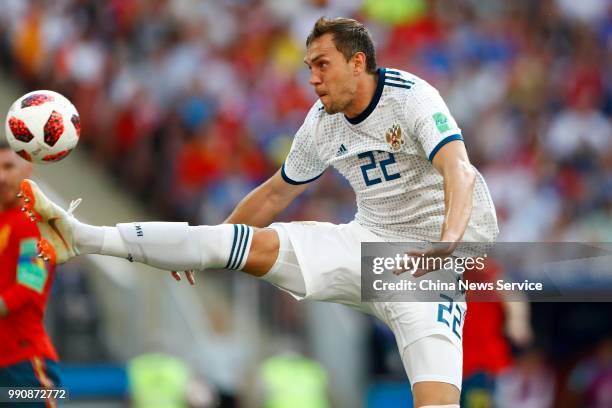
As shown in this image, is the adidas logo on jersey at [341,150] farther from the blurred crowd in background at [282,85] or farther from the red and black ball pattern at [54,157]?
the blurred crowd in background at [282,85]

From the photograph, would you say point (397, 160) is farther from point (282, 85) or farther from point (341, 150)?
point (282, 85)

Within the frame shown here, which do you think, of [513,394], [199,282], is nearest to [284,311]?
[199,282]

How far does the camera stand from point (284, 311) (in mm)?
13648

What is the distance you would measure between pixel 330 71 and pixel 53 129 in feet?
5.26

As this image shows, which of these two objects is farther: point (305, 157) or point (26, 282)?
point (305, 157)

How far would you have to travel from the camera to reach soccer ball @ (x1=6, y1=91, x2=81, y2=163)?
7254mm

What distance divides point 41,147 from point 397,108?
6.64ft

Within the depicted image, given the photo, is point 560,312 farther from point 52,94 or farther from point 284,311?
point 52,94

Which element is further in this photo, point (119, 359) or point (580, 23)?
point (580, 23)

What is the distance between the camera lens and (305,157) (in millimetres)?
7977

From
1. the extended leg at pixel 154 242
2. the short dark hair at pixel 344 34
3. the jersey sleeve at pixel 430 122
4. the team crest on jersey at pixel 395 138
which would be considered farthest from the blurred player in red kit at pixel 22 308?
the jersey sleeve at pixel 430 122

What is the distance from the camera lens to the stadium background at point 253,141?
1327 centimetres

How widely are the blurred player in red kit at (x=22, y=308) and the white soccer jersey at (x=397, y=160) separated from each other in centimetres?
191

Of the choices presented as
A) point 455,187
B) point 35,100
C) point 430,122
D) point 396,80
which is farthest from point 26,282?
point 455,187
